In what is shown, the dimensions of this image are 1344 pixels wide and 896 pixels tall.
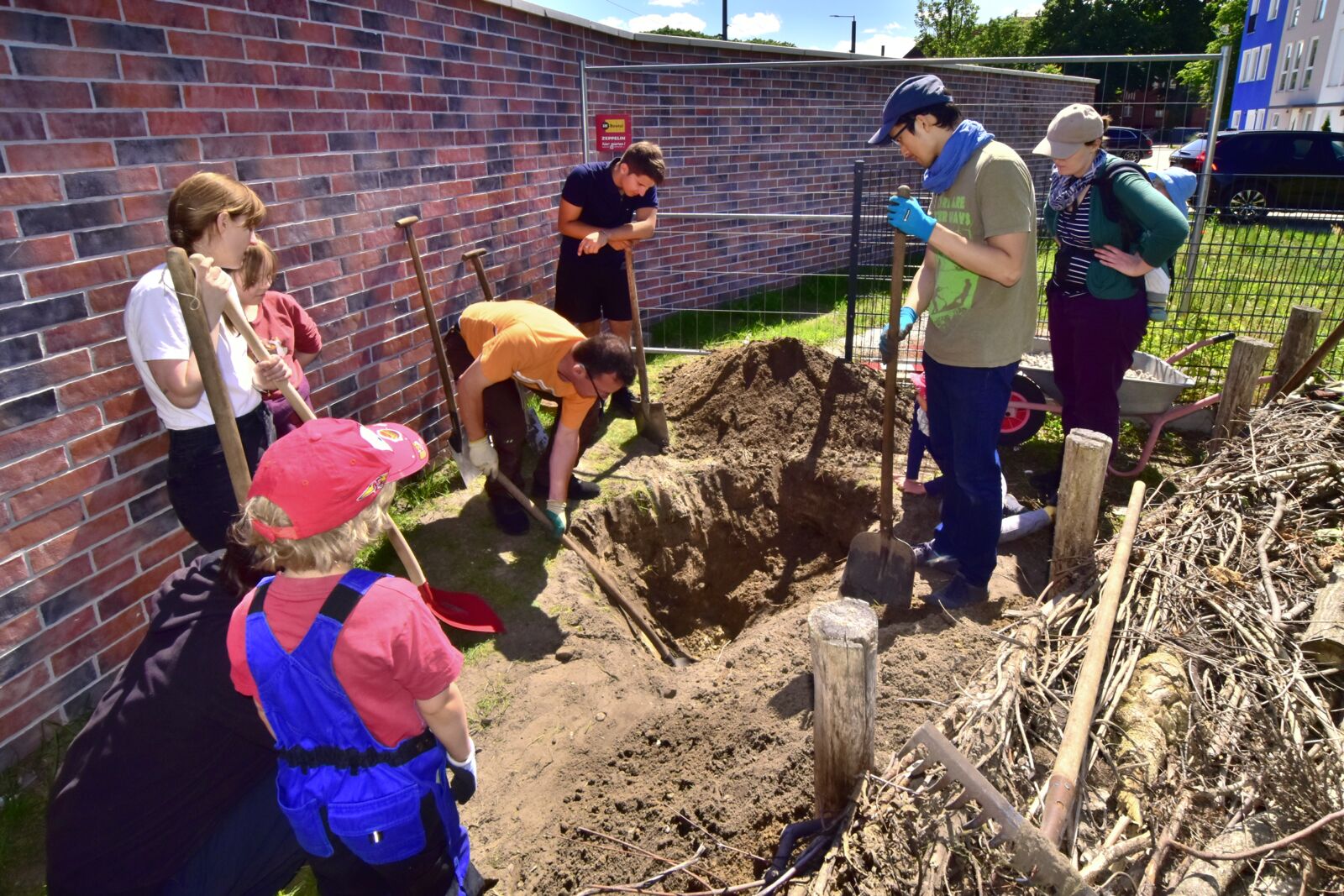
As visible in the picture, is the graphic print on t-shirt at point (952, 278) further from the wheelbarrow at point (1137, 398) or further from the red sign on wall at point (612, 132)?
the red sign on wall at point (612, 132)

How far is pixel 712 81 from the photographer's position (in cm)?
838

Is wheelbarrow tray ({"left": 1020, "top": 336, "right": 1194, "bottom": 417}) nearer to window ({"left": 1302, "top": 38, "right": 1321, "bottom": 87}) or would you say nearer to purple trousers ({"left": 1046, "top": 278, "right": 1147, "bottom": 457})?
purple trousers ({"left": 1046, "top": 278, "right": 1147, "bottom": 457})

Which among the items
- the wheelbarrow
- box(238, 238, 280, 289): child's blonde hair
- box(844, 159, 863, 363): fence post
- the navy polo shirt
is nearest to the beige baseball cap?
the wheelbarrow

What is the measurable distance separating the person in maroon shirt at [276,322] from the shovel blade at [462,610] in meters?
0.89

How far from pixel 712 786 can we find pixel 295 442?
182 centimetres

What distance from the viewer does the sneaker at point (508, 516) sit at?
4.51m

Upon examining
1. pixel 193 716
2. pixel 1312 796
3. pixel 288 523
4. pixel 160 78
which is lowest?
pixel 1312 796

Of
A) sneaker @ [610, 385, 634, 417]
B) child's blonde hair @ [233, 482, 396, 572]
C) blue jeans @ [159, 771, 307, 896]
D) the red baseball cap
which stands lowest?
sneaker @ [610, 385, 634, 417]

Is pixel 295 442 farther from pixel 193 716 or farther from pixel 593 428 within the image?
pixel 593 428

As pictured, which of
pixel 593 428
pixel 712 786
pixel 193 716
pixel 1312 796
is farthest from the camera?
pixel 593 428

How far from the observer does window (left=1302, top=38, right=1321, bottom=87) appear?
2905 cm

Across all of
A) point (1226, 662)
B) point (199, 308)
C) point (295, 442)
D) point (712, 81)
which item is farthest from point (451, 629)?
point (712, 81)

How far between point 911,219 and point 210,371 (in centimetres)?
244

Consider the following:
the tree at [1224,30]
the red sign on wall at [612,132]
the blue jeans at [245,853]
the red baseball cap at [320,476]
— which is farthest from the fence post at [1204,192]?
the tree at [1224,30]
